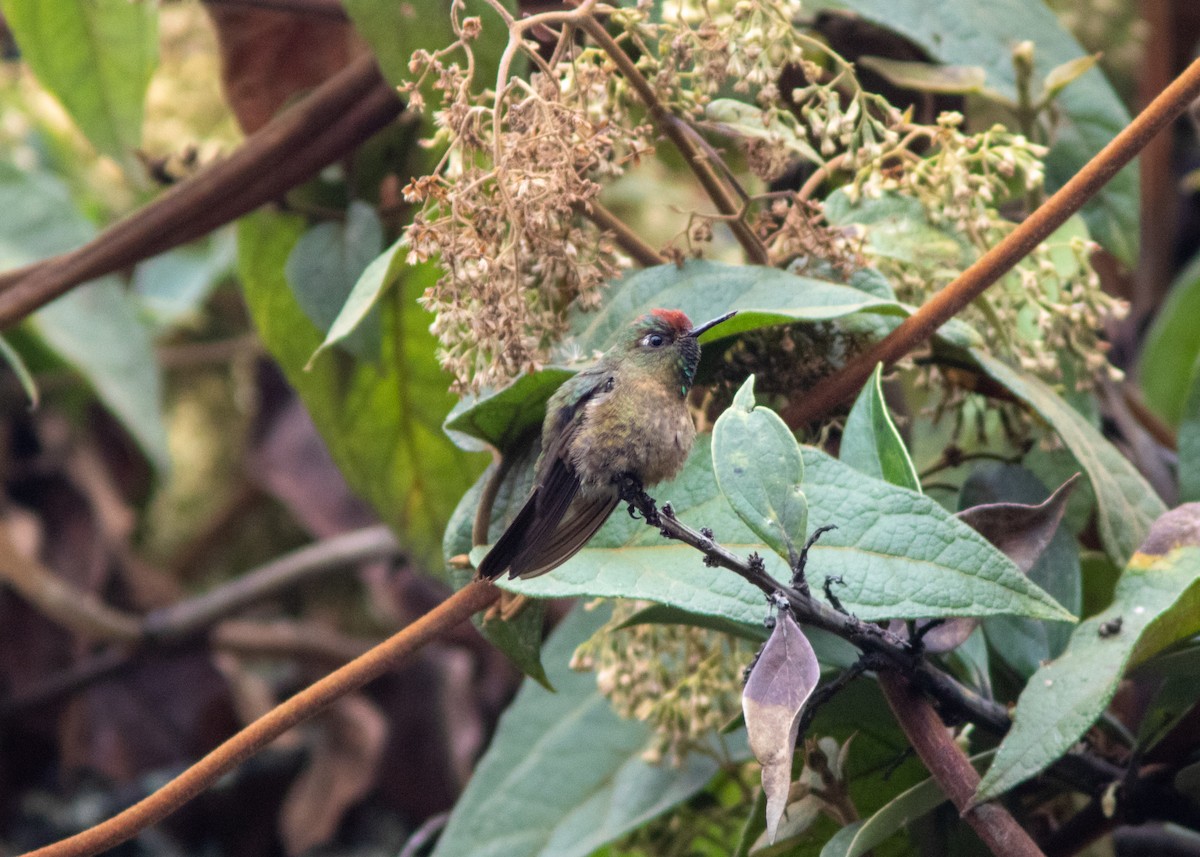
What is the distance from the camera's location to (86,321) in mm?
1311

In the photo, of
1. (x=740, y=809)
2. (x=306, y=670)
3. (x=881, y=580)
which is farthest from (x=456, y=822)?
(x=306, y=670)

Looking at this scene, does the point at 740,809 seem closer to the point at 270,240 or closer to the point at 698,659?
the point at 698,659

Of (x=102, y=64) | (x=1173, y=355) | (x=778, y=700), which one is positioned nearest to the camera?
(x=778, y=700)

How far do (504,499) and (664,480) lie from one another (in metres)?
0.09

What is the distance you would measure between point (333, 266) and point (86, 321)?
22.4 inches

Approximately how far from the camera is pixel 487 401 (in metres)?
0.59

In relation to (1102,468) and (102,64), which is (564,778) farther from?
(102,64)

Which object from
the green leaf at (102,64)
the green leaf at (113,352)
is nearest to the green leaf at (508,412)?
the green leaf at (102,64)

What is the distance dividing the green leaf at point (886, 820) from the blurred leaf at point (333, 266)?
465mm

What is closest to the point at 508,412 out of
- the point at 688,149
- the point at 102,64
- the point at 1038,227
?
the point at 688,149

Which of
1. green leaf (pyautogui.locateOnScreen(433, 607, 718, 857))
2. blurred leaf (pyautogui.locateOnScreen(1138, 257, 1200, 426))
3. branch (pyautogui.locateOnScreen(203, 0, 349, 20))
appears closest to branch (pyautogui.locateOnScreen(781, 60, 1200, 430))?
green leaf (pyautogui.locateOnScreen(433, 607, 718, 857))

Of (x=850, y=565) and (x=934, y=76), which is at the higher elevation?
(x=934, y=76)

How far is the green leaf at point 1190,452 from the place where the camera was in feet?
2.60

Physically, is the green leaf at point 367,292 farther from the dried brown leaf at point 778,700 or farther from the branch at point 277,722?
the dried brown leaf at point 778,700
